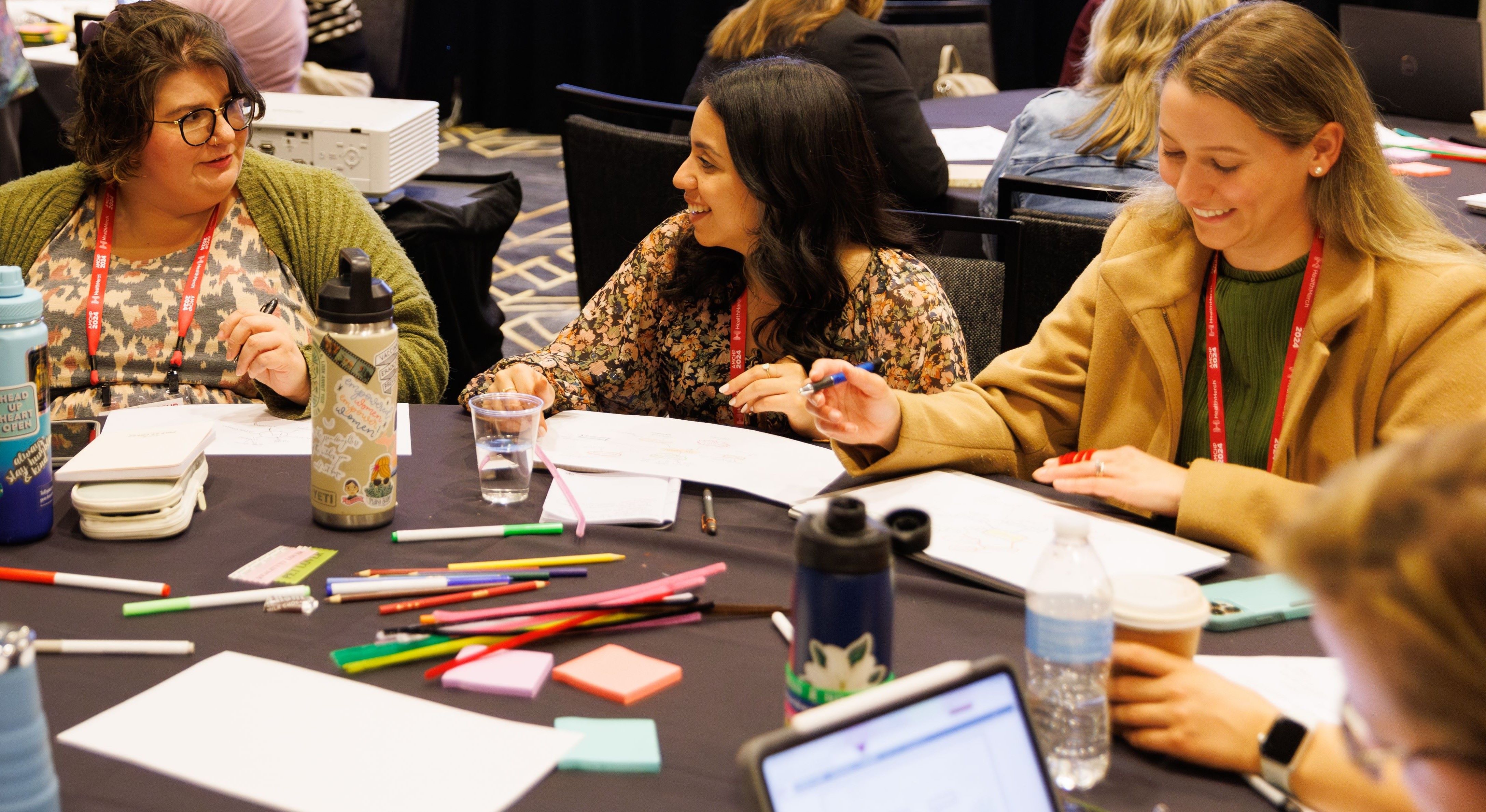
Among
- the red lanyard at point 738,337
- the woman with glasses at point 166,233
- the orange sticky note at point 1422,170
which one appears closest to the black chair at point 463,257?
the woman with glasses at point 166,233

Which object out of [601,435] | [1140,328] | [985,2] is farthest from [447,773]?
[985,2]

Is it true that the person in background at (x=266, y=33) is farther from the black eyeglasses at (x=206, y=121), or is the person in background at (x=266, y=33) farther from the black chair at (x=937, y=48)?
the black chair at (x=937, y=48)

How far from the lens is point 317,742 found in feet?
3.31

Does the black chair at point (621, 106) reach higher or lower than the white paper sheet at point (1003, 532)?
higher

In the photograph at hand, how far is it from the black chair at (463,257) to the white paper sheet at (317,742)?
212 centimetres

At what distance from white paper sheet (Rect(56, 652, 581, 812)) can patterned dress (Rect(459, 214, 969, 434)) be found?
0.92 metres

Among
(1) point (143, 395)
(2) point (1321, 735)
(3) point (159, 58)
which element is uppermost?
(3) point (159, 58)

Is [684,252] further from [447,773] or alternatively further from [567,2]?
[567,2]

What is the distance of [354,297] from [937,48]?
14.1 feet

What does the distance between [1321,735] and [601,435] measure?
1064mm

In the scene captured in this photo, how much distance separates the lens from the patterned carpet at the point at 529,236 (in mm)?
4645

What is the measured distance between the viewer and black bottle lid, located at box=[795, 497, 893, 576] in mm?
864

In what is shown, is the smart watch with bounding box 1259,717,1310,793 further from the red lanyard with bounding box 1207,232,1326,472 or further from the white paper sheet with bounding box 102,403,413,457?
the white paper sheet with bounding box 102,403,413,457

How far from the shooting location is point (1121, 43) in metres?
3.00
